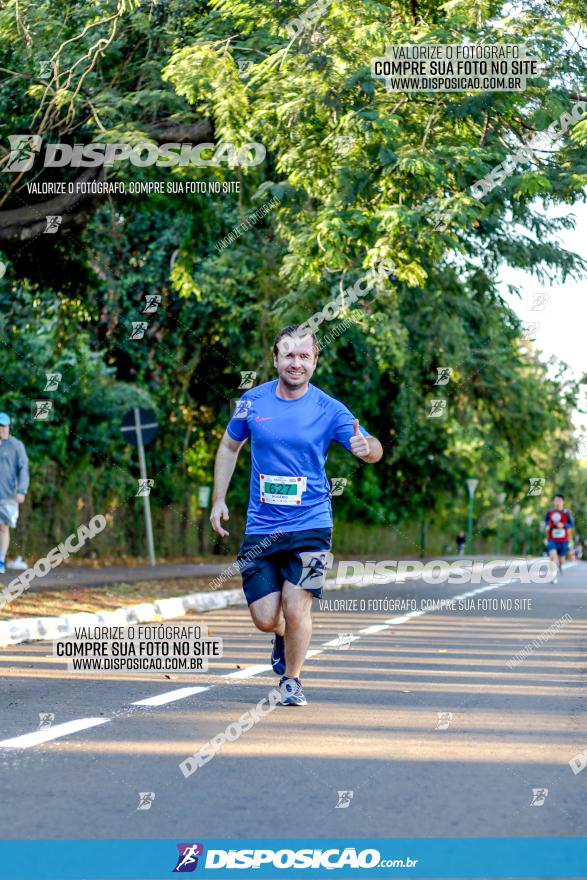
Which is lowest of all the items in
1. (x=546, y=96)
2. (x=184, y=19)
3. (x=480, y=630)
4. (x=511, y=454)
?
(x=480, y=630)

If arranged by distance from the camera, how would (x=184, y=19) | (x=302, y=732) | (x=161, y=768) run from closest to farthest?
(x=161, y=768) → (x=302, y=732) → (x=184, y=19)

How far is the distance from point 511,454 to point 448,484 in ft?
22.2

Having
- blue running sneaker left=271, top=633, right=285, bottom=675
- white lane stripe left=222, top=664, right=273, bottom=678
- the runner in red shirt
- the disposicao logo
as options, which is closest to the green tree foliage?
the runner in red shirt

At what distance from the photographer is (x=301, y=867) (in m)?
4.86

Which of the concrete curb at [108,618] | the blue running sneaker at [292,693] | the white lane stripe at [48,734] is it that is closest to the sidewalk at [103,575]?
the concrete curb at [108,618]

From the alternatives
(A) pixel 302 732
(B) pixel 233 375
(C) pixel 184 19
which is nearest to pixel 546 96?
(C) pixel 184 19

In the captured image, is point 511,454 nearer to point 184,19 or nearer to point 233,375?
point 233,375

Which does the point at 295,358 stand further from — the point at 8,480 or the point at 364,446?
the point at 8,480

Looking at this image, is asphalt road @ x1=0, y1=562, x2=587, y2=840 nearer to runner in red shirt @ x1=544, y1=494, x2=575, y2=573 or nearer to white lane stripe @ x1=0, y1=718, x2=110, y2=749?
white lane stripe @ x1=0, y1=718, x2=110, y2=749

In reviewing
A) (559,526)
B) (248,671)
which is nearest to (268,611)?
(248,671)

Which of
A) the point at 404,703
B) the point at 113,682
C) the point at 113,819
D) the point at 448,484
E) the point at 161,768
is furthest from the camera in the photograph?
the point at 448,484

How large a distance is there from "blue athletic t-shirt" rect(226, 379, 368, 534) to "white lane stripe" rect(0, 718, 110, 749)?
141 cm

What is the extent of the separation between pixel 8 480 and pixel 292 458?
1043cm

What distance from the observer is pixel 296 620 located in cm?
860
